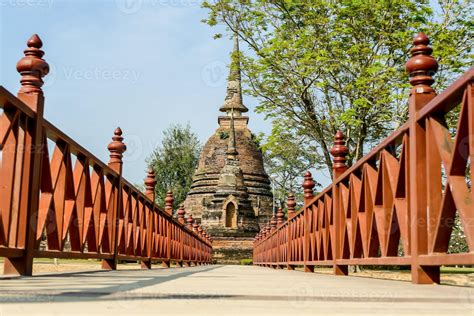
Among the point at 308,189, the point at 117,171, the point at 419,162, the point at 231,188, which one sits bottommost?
the point at 419,162

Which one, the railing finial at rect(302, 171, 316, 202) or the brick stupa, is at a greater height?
the brick stupa

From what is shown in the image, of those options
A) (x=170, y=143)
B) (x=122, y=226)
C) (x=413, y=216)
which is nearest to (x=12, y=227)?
(x=413, y=216)

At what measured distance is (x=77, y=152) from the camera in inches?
165

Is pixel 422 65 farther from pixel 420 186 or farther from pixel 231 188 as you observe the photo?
pixel 231 188

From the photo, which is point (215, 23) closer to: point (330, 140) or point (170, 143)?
point (330, 140)

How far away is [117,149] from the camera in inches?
238

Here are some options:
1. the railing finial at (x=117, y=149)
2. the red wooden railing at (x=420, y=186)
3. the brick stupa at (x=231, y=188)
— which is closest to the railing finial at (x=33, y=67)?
the red wooden railing at (x=420, y=186)

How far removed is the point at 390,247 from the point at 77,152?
7.05 feet

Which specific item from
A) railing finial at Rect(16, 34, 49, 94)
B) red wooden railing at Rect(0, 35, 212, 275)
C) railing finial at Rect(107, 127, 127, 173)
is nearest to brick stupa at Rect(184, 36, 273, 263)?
railing finial at Rect(107, 127, 127, 173)

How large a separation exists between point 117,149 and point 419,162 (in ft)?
11.8

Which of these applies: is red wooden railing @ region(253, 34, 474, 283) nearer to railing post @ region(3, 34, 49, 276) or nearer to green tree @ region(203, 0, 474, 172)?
railing post @ region(3, 34, 49, 276)

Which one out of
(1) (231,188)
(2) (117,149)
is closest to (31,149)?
(2) (117,149)

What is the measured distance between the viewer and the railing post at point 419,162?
9.97ft

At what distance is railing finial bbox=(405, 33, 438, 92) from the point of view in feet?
10.9
